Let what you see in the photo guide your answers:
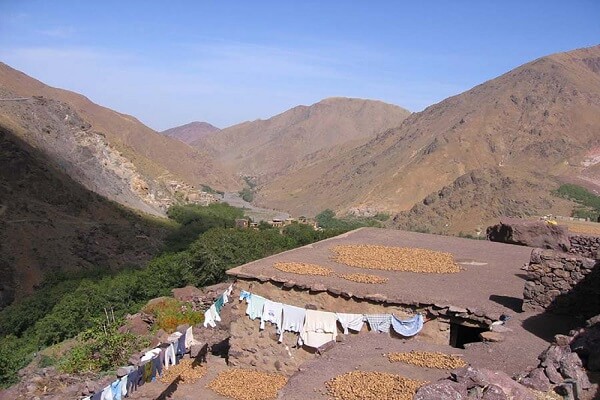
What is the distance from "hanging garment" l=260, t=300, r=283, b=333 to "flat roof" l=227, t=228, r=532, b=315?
51 centimetres

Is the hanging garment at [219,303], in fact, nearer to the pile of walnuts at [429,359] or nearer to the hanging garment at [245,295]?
the hanging garment at [245,295]

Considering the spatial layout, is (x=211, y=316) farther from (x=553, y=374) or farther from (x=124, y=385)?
(x=553, y=374)

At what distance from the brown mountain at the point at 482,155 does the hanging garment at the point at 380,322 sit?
36.8 meters

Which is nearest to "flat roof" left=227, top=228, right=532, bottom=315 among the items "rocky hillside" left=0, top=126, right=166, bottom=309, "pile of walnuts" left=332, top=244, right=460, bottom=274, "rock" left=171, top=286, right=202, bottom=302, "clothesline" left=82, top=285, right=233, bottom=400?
"pile of walnuts" left=332, top=244, right=460, bottom=274

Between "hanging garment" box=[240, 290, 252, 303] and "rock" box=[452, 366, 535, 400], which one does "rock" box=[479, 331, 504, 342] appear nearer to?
"rock" box=[452, 366, 535, 400]

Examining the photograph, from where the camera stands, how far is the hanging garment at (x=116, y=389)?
9.62 m

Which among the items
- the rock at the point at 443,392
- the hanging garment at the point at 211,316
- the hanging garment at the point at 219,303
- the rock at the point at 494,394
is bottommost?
the hanging garment at the point at 211,316

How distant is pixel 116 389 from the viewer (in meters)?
9.70

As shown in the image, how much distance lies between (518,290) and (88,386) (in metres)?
8.81

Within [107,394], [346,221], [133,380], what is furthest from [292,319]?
[346,221]

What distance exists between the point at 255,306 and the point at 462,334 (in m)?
4.10

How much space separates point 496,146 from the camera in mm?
69312

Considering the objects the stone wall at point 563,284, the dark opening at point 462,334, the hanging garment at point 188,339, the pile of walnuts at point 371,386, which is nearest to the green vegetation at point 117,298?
the hanging garment at point 188,339

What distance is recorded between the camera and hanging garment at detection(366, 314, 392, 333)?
33.7ft
